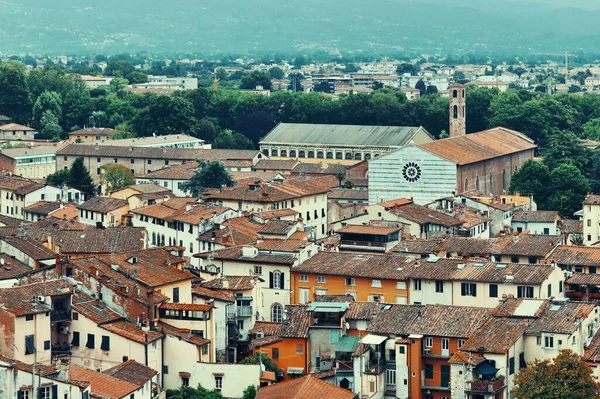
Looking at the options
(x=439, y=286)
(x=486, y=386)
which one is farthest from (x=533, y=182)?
(x=486, y=386)

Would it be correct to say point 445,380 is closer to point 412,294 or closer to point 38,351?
point 412,294

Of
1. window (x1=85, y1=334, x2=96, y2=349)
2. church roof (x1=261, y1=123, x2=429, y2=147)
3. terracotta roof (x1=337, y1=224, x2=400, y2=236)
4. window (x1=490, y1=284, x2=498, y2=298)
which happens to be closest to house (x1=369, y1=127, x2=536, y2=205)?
church roof (x1=261, y1=123, x2=429, y2=147)

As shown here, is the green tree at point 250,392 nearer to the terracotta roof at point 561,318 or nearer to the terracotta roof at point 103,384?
the terracotta roof at point 103,384

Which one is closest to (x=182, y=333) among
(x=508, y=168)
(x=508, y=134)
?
(x=508, y=168)

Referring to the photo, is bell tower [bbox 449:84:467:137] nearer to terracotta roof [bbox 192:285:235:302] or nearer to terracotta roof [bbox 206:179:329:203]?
terracotta roof [bbox 206:179:329:203]

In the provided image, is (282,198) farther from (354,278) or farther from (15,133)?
(15,133)
